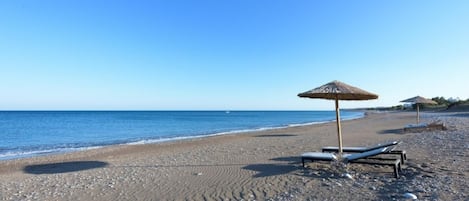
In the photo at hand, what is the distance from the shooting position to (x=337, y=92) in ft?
22.4

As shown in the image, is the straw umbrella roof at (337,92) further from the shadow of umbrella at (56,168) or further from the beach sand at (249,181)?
the shadow of umbrella at (56,168)

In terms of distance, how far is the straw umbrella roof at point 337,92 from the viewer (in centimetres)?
692

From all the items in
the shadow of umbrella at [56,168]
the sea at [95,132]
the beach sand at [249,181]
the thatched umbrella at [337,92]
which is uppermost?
the thatched umbrella at [337,92]

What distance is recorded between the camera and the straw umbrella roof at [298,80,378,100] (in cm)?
692

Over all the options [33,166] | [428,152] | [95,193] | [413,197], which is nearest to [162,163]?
[95,193]

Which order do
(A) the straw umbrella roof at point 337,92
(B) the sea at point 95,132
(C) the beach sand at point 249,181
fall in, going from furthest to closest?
(B) the sea at point 95,132 < (A) the straw umbrella roof at point 337,92 < (C) the beach sand at point 249,181

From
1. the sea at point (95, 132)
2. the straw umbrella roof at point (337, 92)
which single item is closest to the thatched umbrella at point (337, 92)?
the straw umbrella roof at point (337, 92)

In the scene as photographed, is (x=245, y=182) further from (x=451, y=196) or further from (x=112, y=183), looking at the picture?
(x=451, y=196)

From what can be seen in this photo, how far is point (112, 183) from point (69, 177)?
63.9 inches

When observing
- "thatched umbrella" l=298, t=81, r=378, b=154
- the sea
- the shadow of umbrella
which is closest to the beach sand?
the shadow of umbrella

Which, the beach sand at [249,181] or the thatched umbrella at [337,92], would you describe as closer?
the beach sand at [249,181]

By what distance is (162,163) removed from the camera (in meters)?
8.65

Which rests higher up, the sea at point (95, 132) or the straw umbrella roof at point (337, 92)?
the straw umbrella roof at point (337, 92)

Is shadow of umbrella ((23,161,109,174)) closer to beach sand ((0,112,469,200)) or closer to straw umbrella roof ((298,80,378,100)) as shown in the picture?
beach sand ((0,112,469,200))
